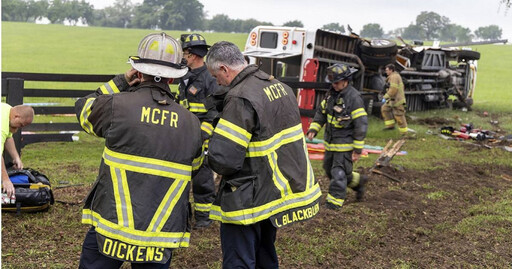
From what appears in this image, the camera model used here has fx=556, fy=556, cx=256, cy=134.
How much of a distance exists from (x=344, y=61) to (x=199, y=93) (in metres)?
9.00

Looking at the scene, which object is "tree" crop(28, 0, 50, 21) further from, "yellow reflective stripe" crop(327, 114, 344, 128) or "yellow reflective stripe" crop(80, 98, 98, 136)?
"yellow reflective stripe" crop(80, 98, 98, 136)

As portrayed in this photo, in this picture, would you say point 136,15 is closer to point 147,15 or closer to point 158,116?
point 147,15

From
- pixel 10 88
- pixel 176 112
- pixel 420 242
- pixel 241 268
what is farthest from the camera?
pixel 10 88

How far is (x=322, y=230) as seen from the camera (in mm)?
6184

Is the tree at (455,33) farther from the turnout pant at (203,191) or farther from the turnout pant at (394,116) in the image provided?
the turnout pant at (203,191)

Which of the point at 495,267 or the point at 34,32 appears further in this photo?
the point at 34,32

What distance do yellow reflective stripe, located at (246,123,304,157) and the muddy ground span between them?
1751 mm

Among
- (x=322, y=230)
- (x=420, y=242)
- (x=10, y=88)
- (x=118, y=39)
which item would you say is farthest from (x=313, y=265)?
(x=118, y=39)

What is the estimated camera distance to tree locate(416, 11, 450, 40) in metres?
115

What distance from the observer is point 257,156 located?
3512mm

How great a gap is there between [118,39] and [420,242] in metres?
55.8

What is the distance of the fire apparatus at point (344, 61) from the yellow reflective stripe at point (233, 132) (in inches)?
243

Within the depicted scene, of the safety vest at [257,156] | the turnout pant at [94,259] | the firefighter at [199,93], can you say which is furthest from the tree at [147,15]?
the turnout pant at [94,259]

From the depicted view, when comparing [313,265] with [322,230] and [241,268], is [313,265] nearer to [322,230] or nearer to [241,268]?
[322,230]
